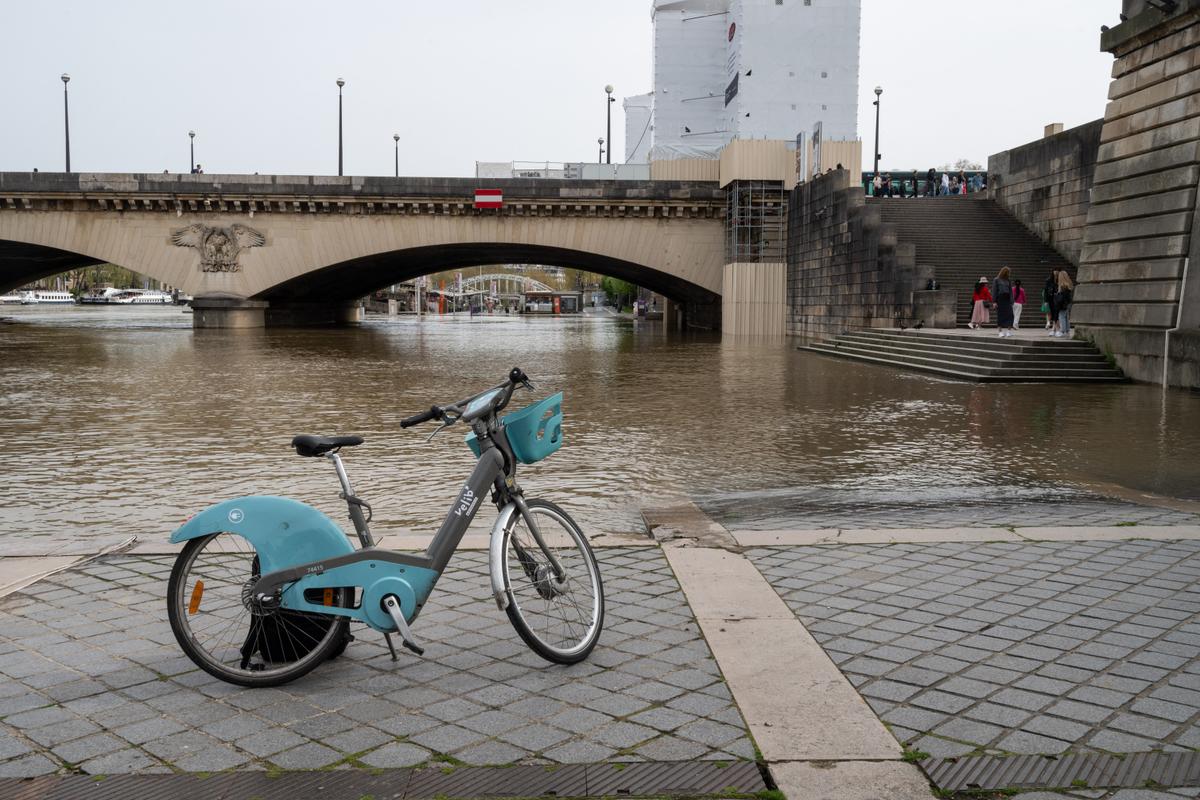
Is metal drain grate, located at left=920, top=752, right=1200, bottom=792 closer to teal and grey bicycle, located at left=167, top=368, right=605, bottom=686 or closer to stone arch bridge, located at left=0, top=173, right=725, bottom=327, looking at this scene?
teal and grey bicycle, located at left=167, top=368, right=605, bottom=686

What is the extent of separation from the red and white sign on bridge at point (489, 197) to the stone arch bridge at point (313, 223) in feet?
0.92

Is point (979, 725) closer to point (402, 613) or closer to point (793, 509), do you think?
point (402, 613)

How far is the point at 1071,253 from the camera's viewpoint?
29484mm

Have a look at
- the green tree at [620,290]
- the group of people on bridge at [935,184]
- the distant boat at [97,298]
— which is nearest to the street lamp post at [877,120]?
the group of people on bridge at [935,184]

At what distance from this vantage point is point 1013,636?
14.5 ft

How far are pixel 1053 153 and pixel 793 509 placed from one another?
1057 inches

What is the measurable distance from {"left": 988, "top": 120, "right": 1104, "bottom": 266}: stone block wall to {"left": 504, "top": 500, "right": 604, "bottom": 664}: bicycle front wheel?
2658cm

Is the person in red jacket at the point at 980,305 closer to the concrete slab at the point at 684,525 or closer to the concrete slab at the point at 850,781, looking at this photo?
the concrete slab at the point at 684,525

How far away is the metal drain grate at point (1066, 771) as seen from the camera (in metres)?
3.14

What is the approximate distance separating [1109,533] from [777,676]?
332 centimetres

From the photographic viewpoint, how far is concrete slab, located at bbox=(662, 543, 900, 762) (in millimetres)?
3402

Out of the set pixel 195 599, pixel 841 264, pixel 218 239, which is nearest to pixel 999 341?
pixel 841 264

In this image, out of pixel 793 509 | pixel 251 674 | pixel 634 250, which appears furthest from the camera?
pixel 634 250

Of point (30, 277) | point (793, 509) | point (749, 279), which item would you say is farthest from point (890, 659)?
point (30, 277)
